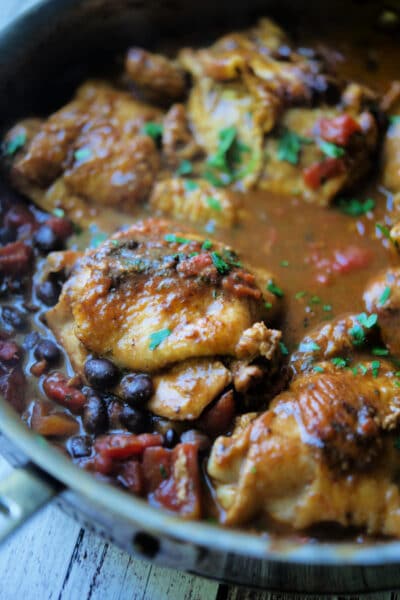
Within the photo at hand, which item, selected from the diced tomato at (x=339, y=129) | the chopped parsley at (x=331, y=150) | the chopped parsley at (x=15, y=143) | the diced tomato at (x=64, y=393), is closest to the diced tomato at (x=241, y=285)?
the diced tomato at (x=64, y=393)

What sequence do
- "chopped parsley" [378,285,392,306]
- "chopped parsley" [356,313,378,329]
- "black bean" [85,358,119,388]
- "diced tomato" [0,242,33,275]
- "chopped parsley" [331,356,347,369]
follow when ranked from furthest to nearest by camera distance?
1. "diced tomato" [0,242,33,275]
2. "chopped parsley" [378,285,392,306]
3. "chopped parsley" [356,313,378,329]
4. "chopped parsley" [331,356,347,369]
5. "black bean" [85,358,119,388]

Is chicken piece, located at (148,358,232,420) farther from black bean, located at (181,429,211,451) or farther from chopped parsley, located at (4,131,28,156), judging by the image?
chopped parsley, located at (4,131,28,156)

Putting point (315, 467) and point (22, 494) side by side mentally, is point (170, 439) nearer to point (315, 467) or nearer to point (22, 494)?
point (315, 467)

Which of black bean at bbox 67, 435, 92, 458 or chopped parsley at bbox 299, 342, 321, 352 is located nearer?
black bean at bbox 67, 435, 92, 458

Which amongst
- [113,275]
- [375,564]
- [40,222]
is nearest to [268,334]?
[113,275]

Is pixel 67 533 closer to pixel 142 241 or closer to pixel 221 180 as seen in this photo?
pixel 142 241

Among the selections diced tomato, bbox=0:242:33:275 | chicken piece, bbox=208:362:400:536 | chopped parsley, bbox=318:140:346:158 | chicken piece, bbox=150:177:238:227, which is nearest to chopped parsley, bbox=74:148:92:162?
chicken piece, bbox=150:177:238:227

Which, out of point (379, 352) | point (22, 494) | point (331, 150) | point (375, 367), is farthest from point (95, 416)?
point (331, 150)
